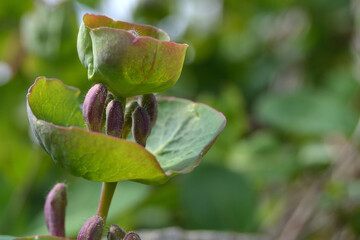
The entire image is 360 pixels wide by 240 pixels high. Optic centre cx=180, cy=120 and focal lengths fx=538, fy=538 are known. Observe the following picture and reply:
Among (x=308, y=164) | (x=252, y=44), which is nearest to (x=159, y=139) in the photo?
(x=308, y=164)

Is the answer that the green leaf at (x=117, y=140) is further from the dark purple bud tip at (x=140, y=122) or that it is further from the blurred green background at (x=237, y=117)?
the blurred green background at (x=237, y=117)

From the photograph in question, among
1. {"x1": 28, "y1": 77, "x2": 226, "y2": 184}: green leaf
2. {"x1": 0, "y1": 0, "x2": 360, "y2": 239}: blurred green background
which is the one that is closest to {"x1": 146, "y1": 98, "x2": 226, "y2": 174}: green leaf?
{"x1": 28, "y1": 77, "x2": 226, "y2": 184}: green leaf

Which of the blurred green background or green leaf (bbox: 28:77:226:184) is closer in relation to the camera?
green leaf (bbox: 28:77:226:184)

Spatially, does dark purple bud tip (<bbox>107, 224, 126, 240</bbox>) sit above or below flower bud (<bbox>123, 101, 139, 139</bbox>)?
below

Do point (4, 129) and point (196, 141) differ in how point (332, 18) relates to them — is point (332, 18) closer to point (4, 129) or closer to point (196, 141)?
point (4, 129)

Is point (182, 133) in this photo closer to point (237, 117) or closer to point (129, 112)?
point (129, 112)

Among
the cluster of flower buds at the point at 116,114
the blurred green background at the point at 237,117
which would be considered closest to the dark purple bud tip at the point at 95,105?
the cluster of flower buds at the point at 116,114

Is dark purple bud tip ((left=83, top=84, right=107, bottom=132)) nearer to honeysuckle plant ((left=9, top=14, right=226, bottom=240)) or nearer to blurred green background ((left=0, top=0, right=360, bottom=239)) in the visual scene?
honeysuckle plant ((left=9, top=14, right=226, bottom=240))
